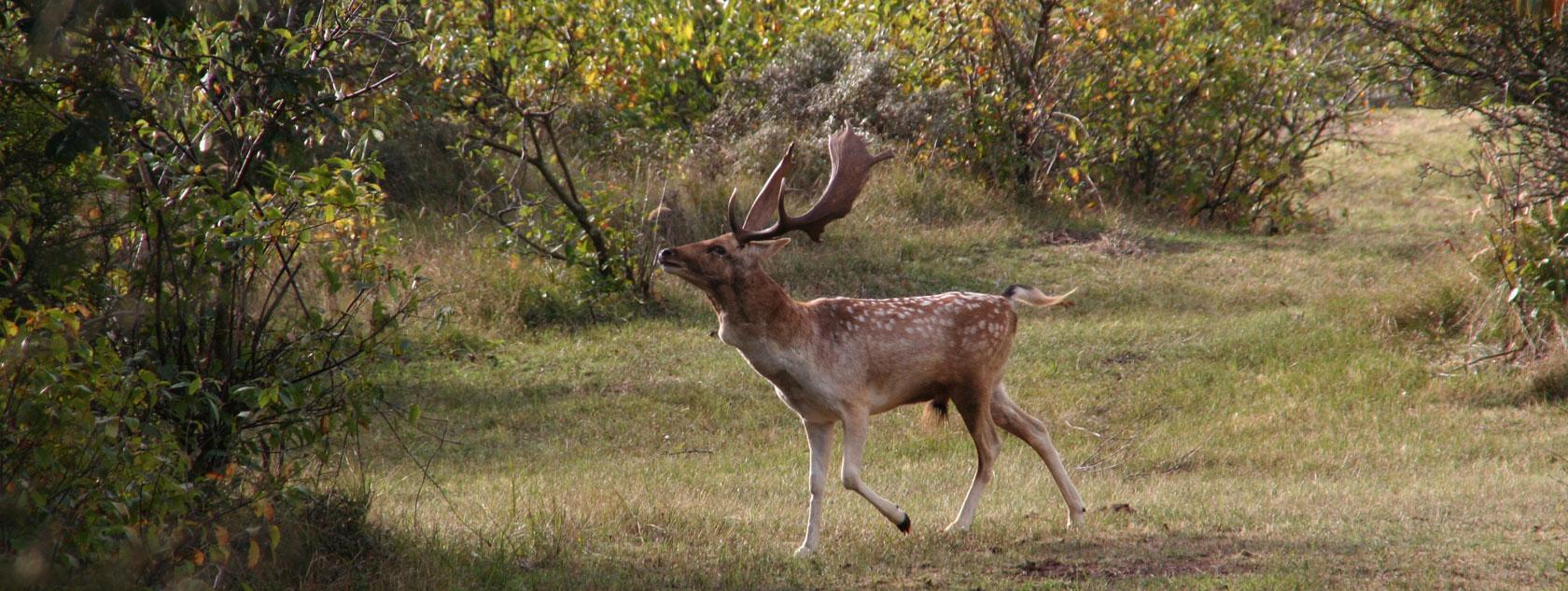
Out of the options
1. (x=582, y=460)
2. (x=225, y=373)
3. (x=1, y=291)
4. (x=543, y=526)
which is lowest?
(x=582, y=460)

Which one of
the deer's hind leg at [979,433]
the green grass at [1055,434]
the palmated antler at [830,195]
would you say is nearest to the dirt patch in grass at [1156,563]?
the green grass at [1055,434]

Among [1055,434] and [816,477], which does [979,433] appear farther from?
[1055,434]

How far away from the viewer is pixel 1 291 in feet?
18.5

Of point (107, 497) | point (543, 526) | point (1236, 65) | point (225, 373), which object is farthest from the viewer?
point (1236, 65)

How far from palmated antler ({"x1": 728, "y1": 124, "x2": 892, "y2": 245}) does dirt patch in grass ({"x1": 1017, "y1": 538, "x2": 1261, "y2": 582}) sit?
233cm

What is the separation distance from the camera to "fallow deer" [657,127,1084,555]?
26.7 ft

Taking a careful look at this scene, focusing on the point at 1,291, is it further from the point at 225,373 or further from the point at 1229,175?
the point at 1229,175

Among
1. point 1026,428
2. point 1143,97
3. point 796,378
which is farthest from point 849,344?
point 1143,97

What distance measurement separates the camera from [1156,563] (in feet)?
24.4

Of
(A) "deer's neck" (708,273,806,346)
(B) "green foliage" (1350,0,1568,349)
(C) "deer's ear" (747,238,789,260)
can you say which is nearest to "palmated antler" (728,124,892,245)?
(C) "deer's ear" (747,238,789,260)

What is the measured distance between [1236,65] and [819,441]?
12991mm

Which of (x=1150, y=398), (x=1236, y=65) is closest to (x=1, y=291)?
(x=1150, y=398)

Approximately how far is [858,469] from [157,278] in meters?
3.70

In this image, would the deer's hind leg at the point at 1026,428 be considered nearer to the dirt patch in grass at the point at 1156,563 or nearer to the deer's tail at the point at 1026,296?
the deer's tail at the point at 1026,296
